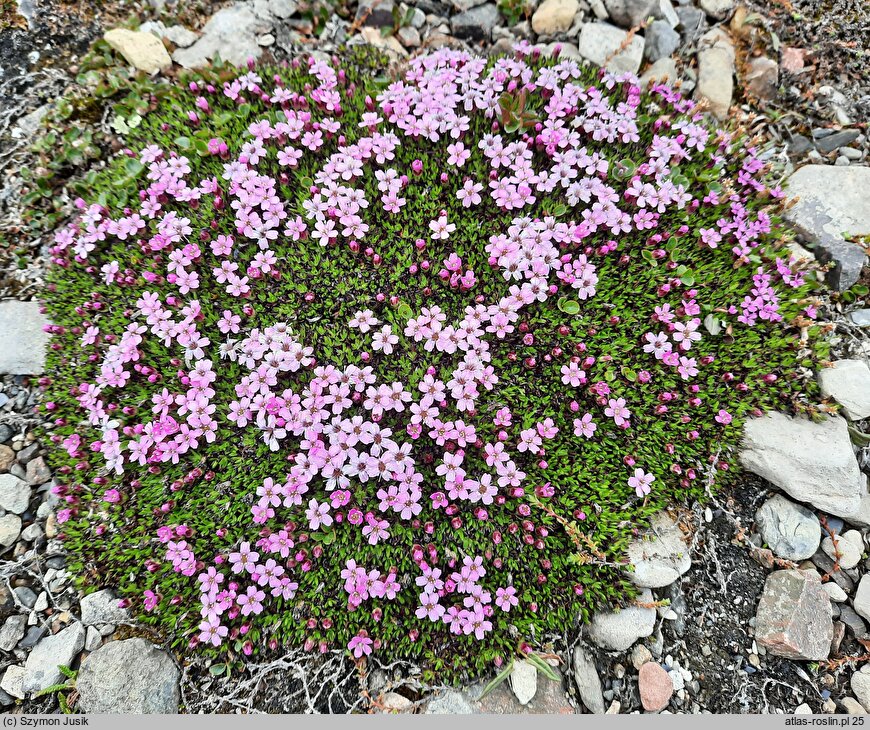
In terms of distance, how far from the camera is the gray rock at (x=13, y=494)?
13.2 ft

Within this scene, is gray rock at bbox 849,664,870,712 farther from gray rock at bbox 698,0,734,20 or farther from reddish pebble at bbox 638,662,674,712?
gray rock at bbox 698,0,734,20

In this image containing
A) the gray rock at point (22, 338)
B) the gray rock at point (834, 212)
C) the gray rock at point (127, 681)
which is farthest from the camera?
the gray rock at point (834, 212)

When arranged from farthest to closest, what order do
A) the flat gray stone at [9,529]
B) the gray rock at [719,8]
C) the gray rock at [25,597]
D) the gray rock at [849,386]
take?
the gray rock at [719,8], the gray rock at [849,386], the flat gray stone at [9,529], the gray rock at [25,597]

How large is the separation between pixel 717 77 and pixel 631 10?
43.1 inches

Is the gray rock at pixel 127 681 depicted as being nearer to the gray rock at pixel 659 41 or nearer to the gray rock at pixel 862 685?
the gray rock at pixel 862 685

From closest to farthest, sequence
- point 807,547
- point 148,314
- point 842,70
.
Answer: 1. point 807,547
2. point 148,314
3. point 842,70

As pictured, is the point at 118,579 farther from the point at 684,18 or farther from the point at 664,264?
the point at 684,18

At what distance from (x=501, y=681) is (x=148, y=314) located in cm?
355

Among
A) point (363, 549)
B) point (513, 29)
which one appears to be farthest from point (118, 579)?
point (513, 29)

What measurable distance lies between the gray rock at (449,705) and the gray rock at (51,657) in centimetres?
235

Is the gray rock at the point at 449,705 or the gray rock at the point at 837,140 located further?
the gray rock at the point at 837,140

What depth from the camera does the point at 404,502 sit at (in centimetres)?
362

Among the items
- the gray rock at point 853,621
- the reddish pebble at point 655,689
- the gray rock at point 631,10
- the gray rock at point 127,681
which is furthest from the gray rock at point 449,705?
the gray rock at point 631,10

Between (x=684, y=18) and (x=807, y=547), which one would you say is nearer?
(x=807, y=547)
